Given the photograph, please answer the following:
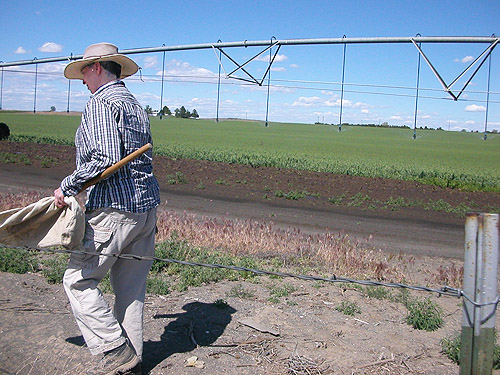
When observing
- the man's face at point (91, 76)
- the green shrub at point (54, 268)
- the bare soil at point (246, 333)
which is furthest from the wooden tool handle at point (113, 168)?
the green shrub at point (54, 268)

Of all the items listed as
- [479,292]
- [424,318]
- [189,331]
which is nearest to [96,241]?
[189,331]

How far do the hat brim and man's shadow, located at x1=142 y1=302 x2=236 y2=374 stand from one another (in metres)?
2.18

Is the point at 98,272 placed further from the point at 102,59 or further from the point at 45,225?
the point at 102,59

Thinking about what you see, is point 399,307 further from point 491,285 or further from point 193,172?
point 193,172

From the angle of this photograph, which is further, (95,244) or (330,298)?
(330,298)

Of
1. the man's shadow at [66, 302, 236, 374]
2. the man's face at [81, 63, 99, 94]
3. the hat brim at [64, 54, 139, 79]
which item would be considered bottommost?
the man's shadow at [66, 302, 236, 374]

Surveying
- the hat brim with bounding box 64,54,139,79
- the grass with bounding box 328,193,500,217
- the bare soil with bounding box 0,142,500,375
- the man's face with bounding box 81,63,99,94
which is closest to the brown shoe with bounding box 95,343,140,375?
the bare soil with bounding box 0,142,500,375

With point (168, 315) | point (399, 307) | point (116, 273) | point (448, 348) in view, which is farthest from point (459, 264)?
point (116, 273)

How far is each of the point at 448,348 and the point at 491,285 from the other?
1872 millimetres

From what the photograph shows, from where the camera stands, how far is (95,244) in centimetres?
385

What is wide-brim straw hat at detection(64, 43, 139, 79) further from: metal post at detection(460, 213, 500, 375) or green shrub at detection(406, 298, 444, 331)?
green shrub at detection(406, 298, 444, 331)

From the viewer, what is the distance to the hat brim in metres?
4.04

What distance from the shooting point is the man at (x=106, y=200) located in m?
3.76

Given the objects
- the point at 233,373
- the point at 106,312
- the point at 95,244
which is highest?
the point at 95,244
